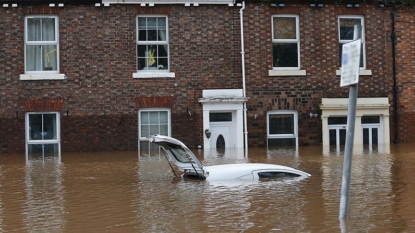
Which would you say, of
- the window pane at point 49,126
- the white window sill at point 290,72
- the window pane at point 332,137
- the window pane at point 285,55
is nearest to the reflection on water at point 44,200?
the window pane at point 49,126

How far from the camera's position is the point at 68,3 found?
26.4 m

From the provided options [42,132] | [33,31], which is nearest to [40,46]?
[33,31]

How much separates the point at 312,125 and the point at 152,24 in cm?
715

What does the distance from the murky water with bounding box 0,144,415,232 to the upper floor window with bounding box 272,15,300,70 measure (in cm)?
942

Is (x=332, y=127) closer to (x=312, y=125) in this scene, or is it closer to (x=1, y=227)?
(x=312, y=125)

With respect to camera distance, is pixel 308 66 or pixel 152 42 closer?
pixel 152 42

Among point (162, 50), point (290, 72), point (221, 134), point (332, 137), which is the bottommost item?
point (332, 137)

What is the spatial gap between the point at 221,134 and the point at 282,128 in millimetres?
2363

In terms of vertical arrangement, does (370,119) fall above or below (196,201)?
above

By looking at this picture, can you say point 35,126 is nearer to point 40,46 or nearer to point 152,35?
point 40,46

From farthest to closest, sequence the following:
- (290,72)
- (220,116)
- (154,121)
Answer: (290,72) → (220,116) → (154,121)

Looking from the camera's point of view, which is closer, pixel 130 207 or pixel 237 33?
pixel 130 207

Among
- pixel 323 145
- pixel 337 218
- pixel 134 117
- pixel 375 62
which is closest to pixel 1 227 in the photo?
pixel 337 218

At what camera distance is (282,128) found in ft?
90.8
